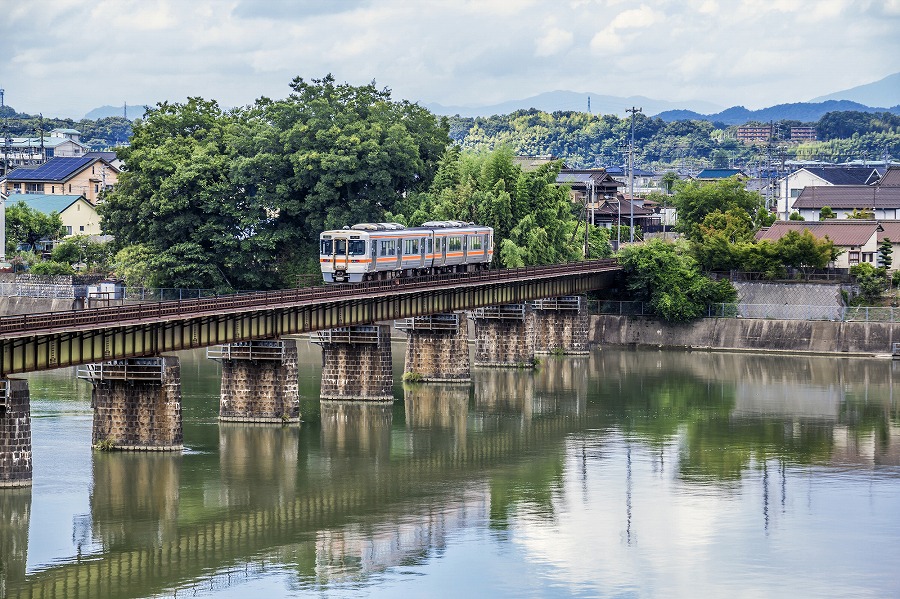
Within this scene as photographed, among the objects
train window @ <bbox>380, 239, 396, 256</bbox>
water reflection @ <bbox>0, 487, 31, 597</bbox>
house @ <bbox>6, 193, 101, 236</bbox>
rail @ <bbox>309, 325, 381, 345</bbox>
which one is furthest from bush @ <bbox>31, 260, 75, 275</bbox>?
water reflection @ <bbox>0, 487, 31, 597</bbox>

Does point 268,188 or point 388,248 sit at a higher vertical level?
point 268,188

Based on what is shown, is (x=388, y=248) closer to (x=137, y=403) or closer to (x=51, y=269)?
(x=137, y=403)

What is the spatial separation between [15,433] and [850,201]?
428 feet

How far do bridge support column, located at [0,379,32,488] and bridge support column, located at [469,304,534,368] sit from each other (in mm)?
51207

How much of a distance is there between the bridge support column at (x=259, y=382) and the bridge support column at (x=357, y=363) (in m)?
8.41

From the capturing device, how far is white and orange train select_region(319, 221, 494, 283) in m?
89.2

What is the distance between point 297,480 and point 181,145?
75620 mm

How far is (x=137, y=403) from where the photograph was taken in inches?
2653

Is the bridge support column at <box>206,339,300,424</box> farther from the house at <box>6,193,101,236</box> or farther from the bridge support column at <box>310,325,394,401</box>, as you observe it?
the house at <box>6,193,101,236</box>

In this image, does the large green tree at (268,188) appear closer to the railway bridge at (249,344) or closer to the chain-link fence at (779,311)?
the chain-link fence at (779,311)

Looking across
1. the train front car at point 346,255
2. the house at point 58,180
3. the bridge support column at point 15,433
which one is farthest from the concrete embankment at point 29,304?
the bridge support column at point 15,433

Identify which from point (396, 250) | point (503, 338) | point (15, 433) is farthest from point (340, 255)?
point (15, 433)

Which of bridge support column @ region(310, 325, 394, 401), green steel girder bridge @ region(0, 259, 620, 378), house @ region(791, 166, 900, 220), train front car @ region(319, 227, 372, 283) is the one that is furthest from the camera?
house @ region(791, 166, 900, 220)

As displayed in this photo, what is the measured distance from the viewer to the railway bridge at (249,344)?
59.4m
